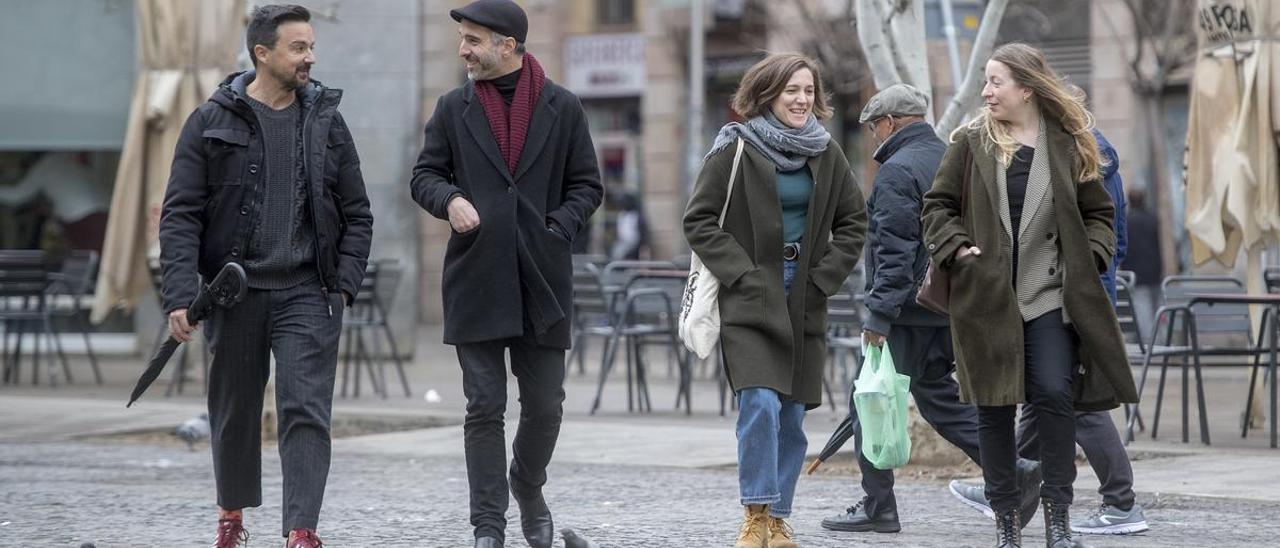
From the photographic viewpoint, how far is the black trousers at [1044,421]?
6.56 meters

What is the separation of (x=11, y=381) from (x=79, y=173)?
3237 mm

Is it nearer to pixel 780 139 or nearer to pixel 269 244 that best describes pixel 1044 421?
pixel 780 139

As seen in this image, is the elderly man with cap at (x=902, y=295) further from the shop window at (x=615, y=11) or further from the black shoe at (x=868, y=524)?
the shop window at (x=615, y=11)

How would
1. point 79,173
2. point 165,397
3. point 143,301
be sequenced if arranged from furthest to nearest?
point 79,173
point 143,301
point 165,397

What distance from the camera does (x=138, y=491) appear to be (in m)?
9.41

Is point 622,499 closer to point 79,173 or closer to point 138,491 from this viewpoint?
point 138,491

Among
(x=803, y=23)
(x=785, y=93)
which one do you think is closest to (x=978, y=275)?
(x=785, y=93)

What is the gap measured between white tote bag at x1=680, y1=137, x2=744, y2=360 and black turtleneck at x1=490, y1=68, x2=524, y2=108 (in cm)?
77

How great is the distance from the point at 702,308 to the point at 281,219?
1.40m

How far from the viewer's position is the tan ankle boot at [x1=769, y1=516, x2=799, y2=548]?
6836 mm

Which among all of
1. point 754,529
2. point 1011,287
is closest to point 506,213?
point 754,529

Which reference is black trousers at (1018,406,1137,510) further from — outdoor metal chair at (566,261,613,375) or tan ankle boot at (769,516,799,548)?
outdoor metal chair at (566,261,613,375)

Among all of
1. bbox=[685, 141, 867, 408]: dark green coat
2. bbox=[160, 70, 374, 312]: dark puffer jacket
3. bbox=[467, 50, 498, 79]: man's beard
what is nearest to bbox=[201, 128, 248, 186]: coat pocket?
bbox=[160, 70, 374, 312]: dark puffer jacket

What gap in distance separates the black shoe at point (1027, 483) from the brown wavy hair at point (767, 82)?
144 centimetres
